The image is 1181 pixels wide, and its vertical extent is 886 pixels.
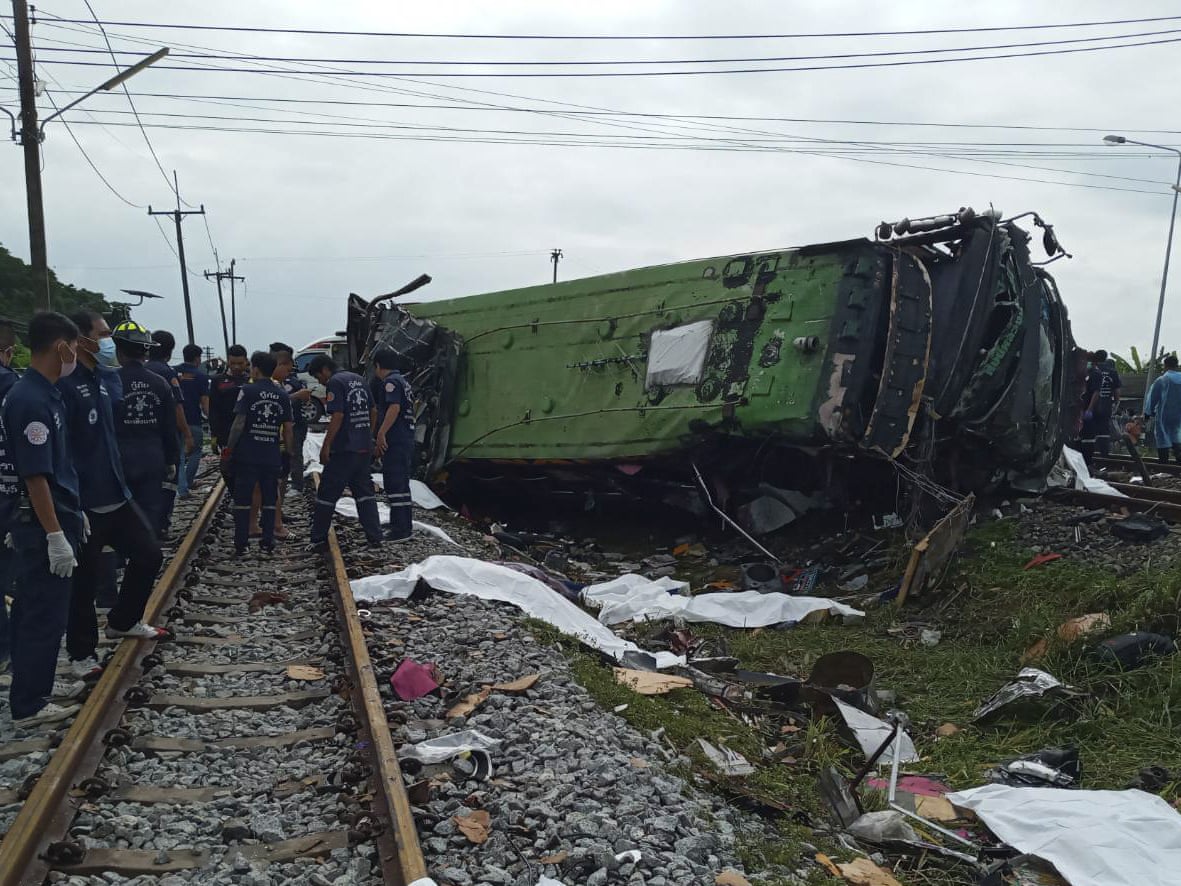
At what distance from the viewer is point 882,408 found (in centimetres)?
786

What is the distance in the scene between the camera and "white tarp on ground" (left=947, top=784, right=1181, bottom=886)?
313 centimetres

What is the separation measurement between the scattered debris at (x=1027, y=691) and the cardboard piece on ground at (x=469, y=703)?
270 centimetres

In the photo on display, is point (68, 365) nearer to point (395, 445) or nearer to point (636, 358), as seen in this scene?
point (395, 445)

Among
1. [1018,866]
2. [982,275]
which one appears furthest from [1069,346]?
[1018,866]

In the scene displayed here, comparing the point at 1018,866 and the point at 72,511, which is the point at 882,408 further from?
the point at 72,511

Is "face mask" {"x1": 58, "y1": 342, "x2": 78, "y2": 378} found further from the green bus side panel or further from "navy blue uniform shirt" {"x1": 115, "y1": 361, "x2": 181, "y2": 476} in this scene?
the green bus side panel

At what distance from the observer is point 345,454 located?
25.4 ft

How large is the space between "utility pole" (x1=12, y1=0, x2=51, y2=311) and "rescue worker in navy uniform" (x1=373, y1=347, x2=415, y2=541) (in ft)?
29.6

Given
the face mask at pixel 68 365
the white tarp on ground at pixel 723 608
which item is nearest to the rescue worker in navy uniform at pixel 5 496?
the face mask at pixel 68 365

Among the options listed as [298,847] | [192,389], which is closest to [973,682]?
[298,847]

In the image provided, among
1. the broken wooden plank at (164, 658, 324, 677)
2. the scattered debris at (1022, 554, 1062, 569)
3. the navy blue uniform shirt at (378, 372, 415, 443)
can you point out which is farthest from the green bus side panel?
the broken wooden plank at (164, 658, 324, 677)

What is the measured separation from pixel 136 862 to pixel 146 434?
367cm

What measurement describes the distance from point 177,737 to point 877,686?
12.7 ft

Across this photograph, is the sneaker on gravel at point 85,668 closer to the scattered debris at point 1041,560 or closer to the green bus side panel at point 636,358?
the green bus side panel at point 636,358
